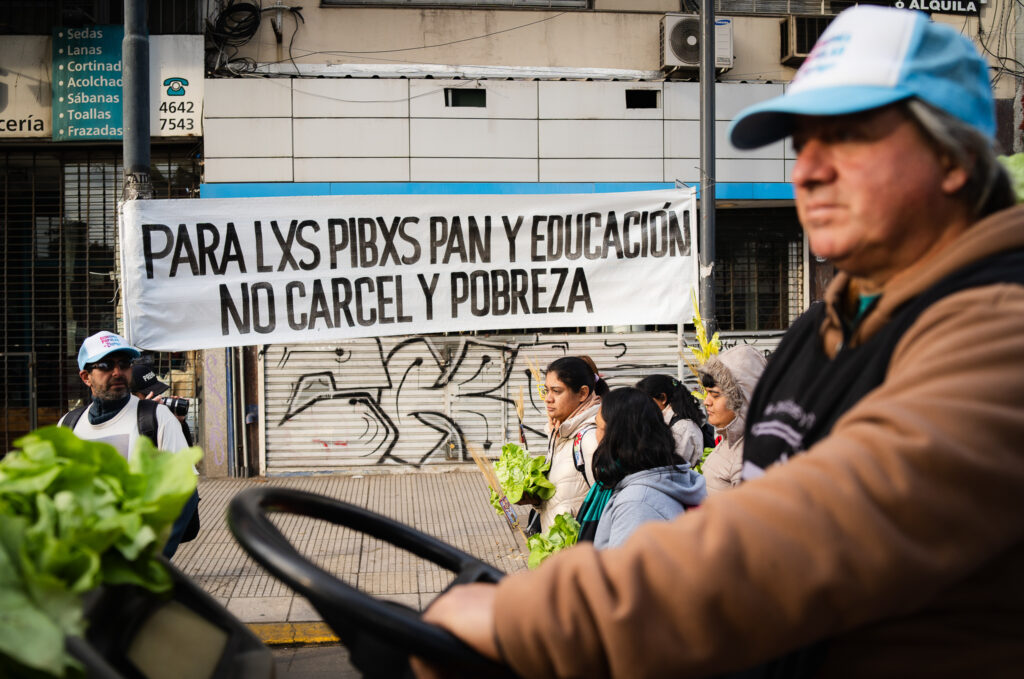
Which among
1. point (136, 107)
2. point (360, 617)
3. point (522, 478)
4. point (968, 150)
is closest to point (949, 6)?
point (522, 478)

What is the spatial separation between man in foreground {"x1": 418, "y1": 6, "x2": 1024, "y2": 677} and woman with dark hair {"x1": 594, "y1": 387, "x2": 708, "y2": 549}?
1.98 metres

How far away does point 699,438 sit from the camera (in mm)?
5184

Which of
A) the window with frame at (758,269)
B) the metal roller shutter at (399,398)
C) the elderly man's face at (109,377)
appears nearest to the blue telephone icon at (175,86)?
the metal roller shutter at (399,398)

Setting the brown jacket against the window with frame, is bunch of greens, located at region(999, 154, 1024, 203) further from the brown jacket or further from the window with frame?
the window with frame

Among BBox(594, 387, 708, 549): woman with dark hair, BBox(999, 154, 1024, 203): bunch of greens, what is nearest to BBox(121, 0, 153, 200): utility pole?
BBox(594, 387, 708, 549): woman with dark hair

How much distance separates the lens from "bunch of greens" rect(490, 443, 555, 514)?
4.54 metres

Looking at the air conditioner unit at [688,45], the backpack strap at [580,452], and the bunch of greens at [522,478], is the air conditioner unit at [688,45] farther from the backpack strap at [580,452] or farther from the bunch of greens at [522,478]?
the bunch of greens at [522,478]

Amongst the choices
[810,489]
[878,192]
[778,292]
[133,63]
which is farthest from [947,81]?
[778,292]

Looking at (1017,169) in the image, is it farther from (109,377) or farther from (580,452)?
(109,377)

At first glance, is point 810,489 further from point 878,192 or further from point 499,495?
point 499,495

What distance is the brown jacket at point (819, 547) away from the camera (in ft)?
2.79

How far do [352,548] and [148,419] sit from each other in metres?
3.25

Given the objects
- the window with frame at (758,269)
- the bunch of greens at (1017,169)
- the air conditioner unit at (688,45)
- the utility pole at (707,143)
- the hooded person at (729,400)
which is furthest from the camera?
the window with frame at (758,269)

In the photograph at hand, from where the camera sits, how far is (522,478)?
457 cm
